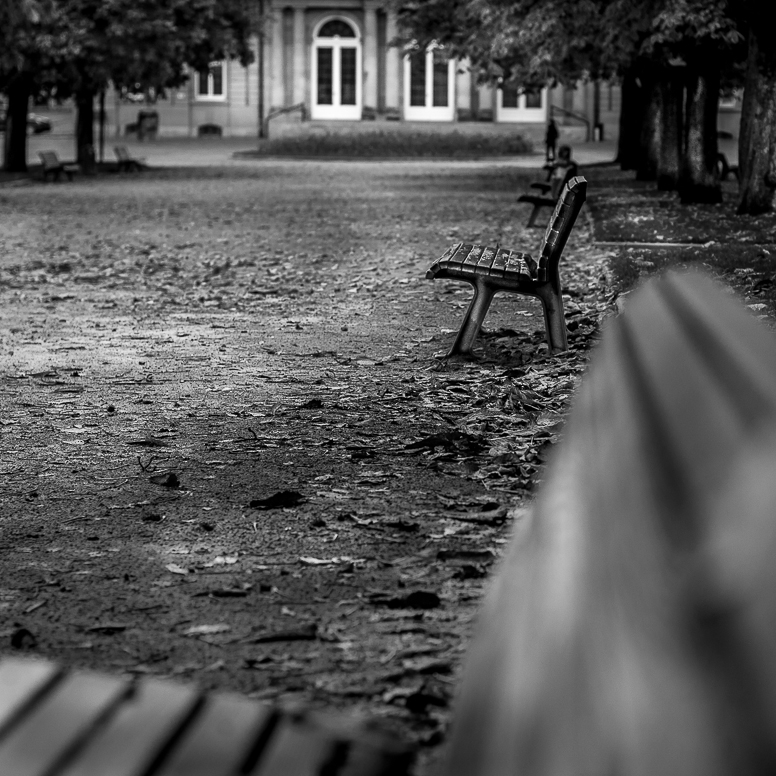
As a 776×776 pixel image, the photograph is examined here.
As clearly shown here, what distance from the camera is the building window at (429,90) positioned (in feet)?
198

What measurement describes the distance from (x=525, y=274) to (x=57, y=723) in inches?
244

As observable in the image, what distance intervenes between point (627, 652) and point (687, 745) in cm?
12

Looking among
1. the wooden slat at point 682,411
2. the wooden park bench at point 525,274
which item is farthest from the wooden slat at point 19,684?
the wooden park bench at point 525,274

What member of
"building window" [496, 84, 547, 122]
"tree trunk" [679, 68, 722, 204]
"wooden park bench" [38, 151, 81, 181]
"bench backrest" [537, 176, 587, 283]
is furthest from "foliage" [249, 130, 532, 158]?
"bench backrest" [537, 176, 587, 283]

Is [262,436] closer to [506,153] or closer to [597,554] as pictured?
[597,554]

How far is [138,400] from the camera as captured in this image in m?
7.16

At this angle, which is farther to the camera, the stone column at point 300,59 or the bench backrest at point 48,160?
the stone column at point 300,59

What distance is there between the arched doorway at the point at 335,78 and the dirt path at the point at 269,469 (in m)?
48.8

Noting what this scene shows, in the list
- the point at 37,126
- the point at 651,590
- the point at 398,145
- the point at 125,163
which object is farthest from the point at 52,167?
the point at 651,590

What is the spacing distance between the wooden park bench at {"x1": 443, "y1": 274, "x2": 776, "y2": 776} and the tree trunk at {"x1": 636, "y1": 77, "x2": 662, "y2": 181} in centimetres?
2764

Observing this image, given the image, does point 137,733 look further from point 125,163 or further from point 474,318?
point 125,163

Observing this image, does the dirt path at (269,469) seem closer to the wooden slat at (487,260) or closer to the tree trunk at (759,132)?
the wooden slat at (487,260)

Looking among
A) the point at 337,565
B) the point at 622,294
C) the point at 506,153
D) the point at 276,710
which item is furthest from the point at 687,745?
the point at 506,153

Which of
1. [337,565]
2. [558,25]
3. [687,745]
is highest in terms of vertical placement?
[558,25]
